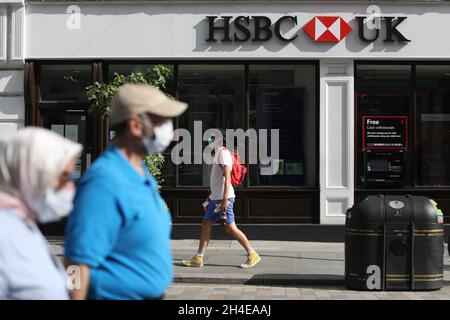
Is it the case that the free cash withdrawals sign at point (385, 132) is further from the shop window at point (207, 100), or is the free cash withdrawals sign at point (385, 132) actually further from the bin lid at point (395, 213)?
the bin lid at point (395, 213)

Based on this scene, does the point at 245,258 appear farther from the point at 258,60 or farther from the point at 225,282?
the point at 258,60

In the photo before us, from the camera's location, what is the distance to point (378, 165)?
506 inches

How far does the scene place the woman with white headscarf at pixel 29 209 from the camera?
2211 millimetres

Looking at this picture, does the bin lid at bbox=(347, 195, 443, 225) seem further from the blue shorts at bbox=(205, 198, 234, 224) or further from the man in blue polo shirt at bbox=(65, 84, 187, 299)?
the man in blue polo shirt at bbox=(65, 84, 187, 299)

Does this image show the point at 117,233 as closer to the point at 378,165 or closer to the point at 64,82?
the point at 378,165

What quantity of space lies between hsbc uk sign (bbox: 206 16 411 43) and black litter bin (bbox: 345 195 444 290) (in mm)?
5151

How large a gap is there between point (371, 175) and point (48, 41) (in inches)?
269

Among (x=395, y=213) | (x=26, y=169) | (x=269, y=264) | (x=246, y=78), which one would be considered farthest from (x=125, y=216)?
(x=246, y=78)

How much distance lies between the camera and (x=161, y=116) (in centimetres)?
298

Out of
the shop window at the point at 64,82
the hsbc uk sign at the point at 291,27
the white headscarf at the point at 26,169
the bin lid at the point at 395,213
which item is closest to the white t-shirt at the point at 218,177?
the bin lid at the point at 395,213

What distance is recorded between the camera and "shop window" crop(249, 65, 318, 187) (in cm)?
1294

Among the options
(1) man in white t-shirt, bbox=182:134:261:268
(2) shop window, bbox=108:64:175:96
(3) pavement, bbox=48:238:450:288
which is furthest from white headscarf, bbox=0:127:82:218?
(2) shop window, bbox=108:64:175:96

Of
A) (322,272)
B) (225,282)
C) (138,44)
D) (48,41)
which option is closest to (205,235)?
(225,282)

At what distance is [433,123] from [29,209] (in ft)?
38.3
